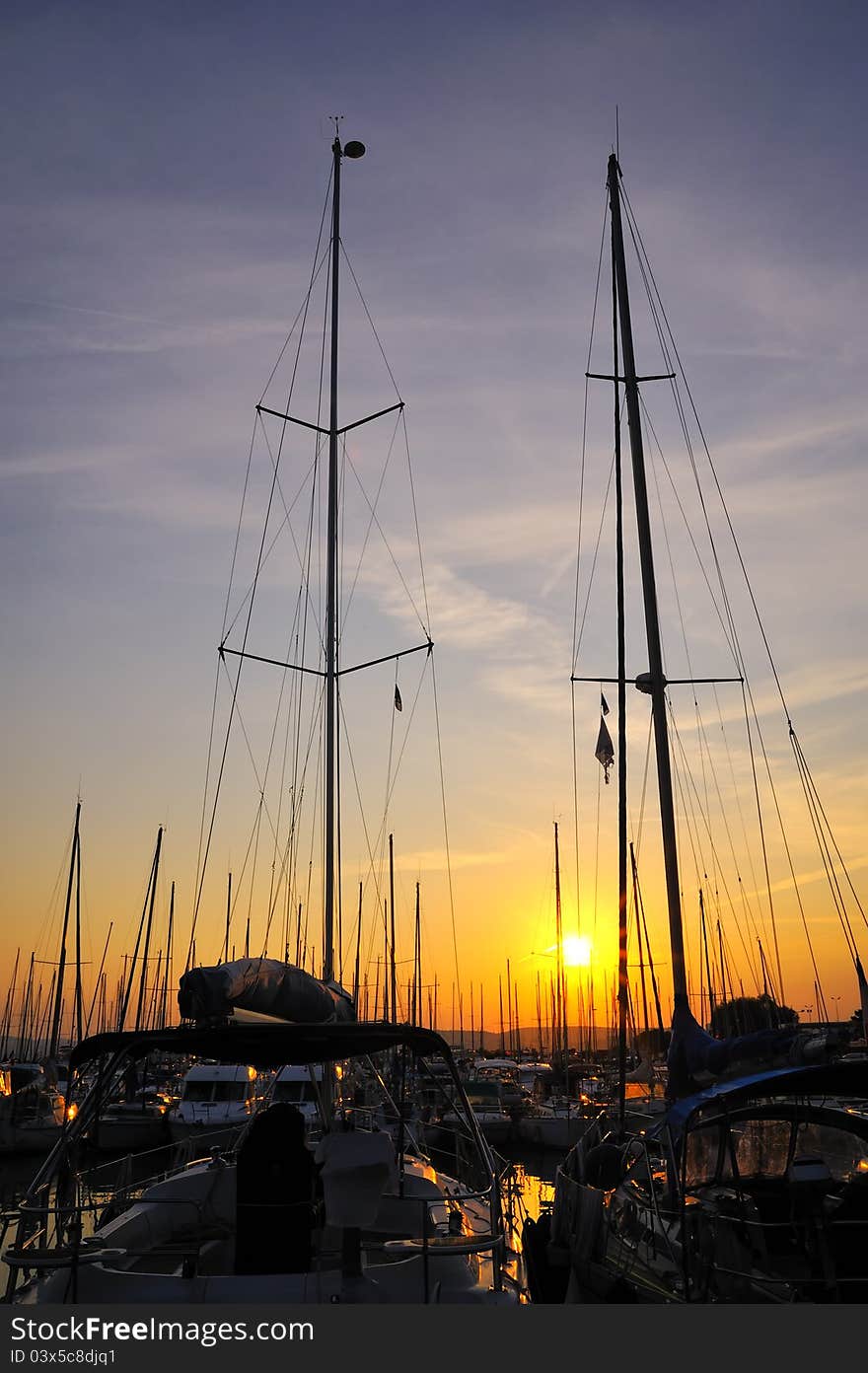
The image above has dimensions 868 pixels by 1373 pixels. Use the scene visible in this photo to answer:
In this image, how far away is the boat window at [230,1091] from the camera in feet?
113

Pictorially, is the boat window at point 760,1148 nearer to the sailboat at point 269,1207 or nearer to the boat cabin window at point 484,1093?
the sailboat at point 269,1207

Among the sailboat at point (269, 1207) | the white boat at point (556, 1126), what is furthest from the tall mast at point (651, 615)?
the white boat at point (556, 1126)

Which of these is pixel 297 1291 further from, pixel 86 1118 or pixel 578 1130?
pixel 578 1130

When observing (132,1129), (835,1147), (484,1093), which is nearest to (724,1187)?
(835,1147)

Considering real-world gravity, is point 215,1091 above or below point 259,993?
below

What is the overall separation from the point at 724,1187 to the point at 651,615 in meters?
11.1

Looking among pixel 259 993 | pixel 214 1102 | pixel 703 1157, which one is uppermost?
pixel 259 993

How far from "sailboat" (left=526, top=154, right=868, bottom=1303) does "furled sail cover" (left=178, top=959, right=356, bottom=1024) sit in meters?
4.59

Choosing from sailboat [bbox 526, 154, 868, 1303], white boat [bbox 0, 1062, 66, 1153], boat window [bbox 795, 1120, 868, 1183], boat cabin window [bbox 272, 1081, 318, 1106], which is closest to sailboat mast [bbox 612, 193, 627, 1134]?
sailboat [bbox 526, 154, 868, 1303]

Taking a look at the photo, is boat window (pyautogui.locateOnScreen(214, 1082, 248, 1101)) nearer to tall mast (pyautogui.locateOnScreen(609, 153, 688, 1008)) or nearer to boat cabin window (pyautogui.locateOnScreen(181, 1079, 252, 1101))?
boat cabin window (pyautogui.locateOnScreen(181, 1079, 252, 1101))

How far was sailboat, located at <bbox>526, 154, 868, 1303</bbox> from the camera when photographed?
36.5ft

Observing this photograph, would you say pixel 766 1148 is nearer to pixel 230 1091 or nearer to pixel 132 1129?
pixel 230 1091

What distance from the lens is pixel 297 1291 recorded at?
8445 mm

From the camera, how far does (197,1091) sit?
35.0m
